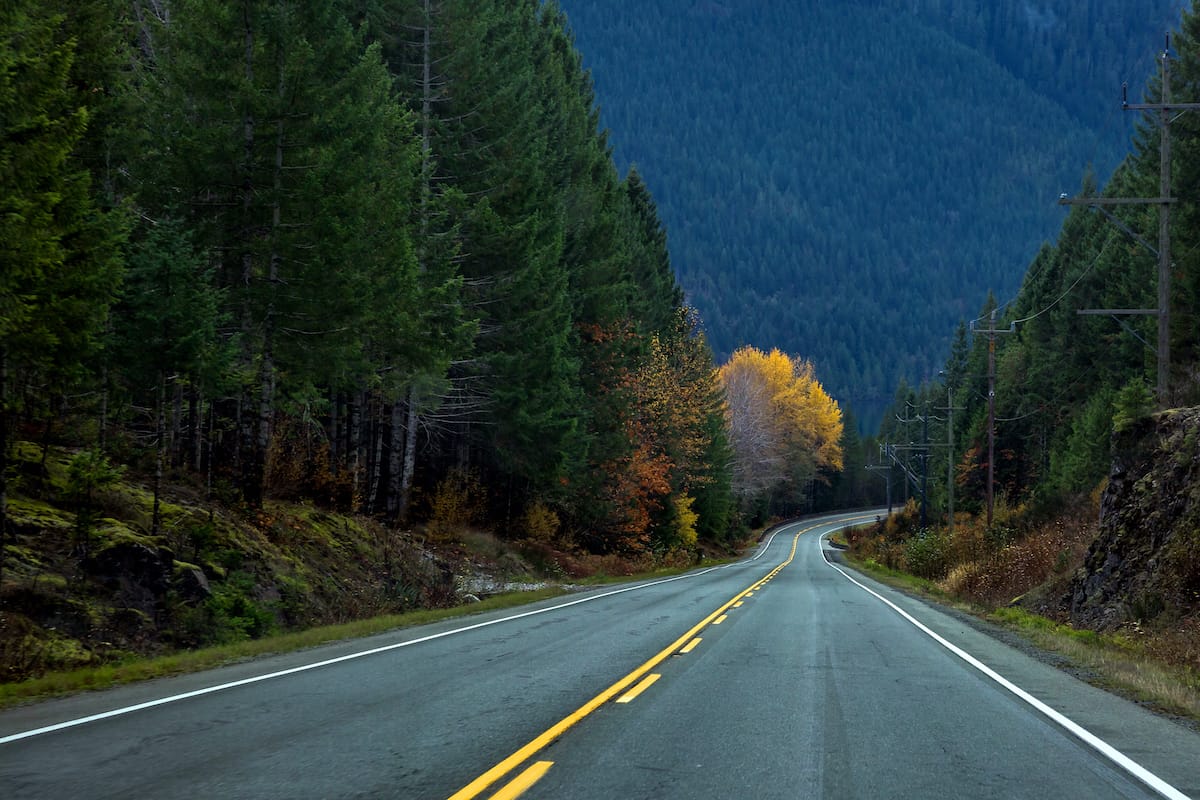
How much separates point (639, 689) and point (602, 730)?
2.19m

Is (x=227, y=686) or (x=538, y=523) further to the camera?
(x=538, y=523)

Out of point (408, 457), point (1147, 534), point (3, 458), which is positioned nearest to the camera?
point (3, 458)

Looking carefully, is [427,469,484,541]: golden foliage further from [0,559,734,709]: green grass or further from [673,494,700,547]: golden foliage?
[673,494,700,547]: golden foliage

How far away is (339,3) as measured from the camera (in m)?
28.3

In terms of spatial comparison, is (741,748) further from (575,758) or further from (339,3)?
(339,3)

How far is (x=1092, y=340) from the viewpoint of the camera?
6391 centimetres

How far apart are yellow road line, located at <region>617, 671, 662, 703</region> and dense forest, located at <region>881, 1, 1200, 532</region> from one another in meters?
14.7

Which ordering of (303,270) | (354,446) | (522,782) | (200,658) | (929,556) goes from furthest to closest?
(929,556), (354,446), (303,270), (200,658), (522,782)

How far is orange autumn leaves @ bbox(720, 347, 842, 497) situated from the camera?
3556 inches

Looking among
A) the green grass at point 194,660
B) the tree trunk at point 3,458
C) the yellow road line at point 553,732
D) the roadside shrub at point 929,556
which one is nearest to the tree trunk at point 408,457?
the green grass at point 194,660

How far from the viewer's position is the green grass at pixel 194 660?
10.1 meters

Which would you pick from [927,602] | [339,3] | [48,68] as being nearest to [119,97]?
[48,68]

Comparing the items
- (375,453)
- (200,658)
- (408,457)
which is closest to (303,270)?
(200,658)

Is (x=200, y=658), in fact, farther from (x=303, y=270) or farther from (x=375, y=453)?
(x=375, y=453)
